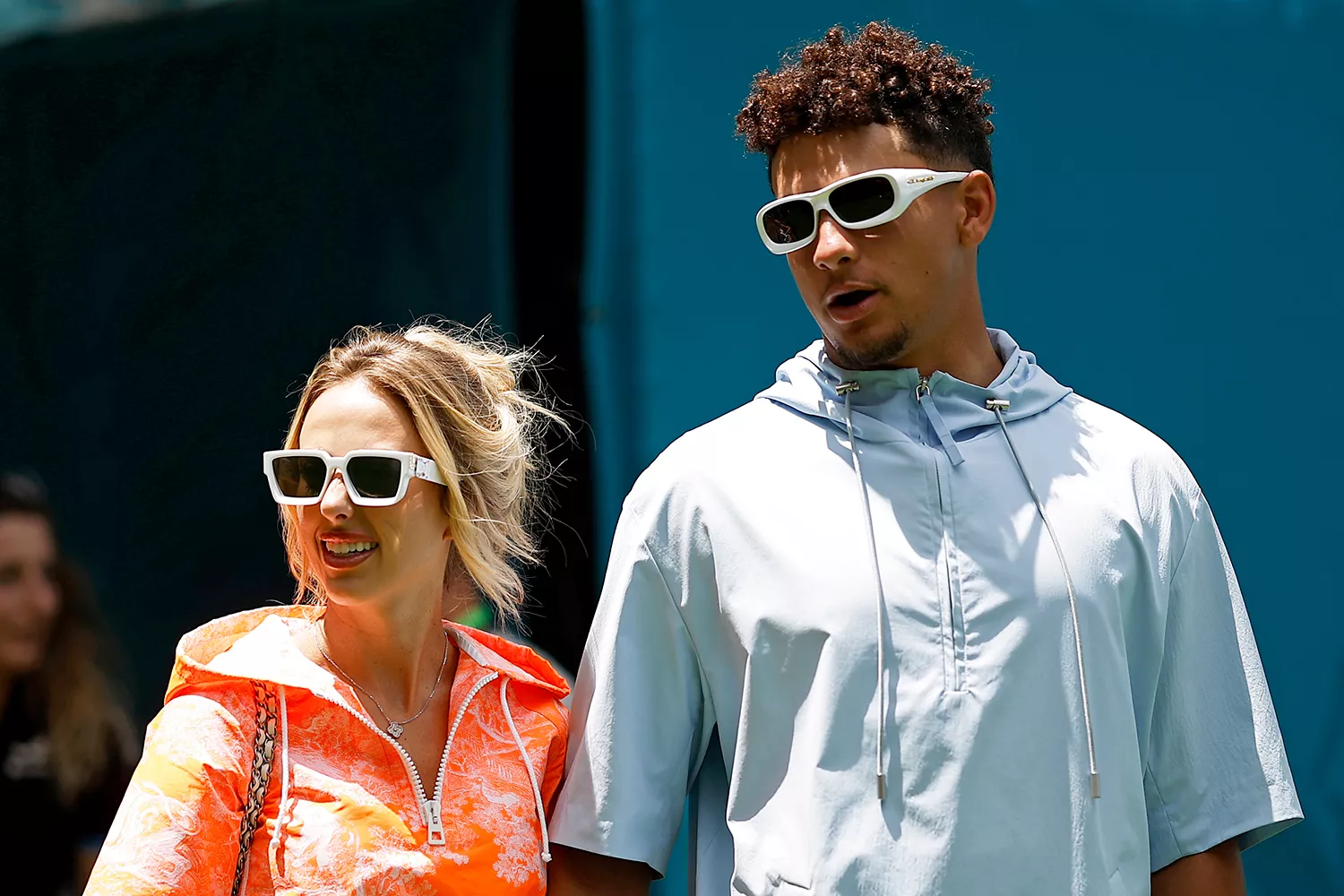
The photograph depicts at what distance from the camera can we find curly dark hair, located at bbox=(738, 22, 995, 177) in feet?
6.07

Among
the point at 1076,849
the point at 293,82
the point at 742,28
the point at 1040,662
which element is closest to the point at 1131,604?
the point at 1040,662

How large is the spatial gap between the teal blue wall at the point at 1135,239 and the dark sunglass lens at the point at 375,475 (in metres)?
1.07

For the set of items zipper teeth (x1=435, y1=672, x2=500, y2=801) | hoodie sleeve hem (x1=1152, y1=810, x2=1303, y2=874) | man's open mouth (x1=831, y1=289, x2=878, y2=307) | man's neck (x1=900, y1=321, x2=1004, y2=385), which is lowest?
hoodie sleeve hem (x1=1152, y1=810, x2=1303, y2=874)

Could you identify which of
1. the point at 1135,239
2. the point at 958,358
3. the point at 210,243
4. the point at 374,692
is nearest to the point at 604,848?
the point at 374,692

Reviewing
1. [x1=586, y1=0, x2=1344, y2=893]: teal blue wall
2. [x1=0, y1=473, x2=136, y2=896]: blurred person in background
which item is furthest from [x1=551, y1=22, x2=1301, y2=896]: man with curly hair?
[x1=0, y1=473, x2=136, y2=896]: blurred person in background

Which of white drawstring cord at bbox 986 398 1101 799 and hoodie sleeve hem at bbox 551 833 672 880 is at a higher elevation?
white drawstring cord at bbox 986 398 1101 799

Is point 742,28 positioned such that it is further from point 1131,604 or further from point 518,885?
point 518,885

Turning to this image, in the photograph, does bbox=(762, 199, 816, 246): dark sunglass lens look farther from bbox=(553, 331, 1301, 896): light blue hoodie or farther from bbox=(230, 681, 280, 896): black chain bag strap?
bbox=(230, 681, 280, 896): black chain bag strap

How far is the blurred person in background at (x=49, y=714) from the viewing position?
254 centimetres

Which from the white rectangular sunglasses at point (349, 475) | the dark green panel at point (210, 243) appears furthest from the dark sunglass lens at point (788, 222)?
the dark green panel at point (210, 243)

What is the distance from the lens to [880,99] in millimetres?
1854

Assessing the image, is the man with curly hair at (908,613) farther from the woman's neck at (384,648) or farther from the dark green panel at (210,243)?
the dark green panel at (210,243)

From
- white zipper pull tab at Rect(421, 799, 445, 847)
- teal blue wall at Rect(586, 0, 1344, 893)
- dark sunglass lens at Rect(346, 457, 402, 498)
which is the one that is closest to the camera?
white zipper pull tab at Rect(421, 799, 445, 847)

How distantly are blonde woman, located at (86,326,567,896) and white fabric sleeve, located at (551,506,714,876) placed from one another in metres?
0.07
